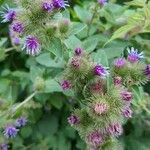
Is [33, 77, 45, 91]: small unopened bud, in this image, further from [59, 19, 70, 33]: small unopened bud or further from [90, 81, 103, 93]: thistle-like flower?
[90, 81, 103, 93]: thistle-like flower

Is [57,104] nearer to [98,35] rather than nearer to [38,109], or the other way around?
[38,109]

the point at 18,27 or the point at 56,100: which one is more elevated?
the point at 18,27

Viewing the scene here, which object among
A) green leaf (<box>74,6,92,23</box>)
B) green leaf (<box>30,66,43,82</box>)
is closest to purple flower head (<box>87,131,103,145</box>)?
green leaf (<box>30,66,43,82</box>)

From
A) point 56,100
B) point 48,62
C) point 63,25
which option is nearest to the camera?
point 63,25

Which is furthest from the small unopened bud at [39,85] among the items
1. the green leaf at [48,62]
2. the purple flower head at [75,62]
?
the purple flower head at [75,62]

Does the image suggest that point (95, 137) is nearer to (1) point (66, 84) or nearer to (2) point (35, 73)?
(1) point (66, 84)

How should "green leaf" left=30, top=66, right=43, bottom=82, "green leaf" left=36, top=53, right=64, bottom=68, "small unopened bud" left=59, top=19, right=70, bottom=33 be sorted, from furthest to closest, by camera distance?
"green leaf" left=30, top=66, right=43, bottom=82 < "green leaf" left=36, top=53, right=64, bottom=68 < "small unopened bud" left=59, top=19, right=70, bottom=33

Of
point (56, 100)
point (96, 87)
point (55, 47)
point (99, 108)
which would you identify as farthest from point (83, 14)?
point (99, 108)

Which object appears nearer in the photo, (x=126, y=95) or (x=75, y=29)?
(x=126, y=95)
